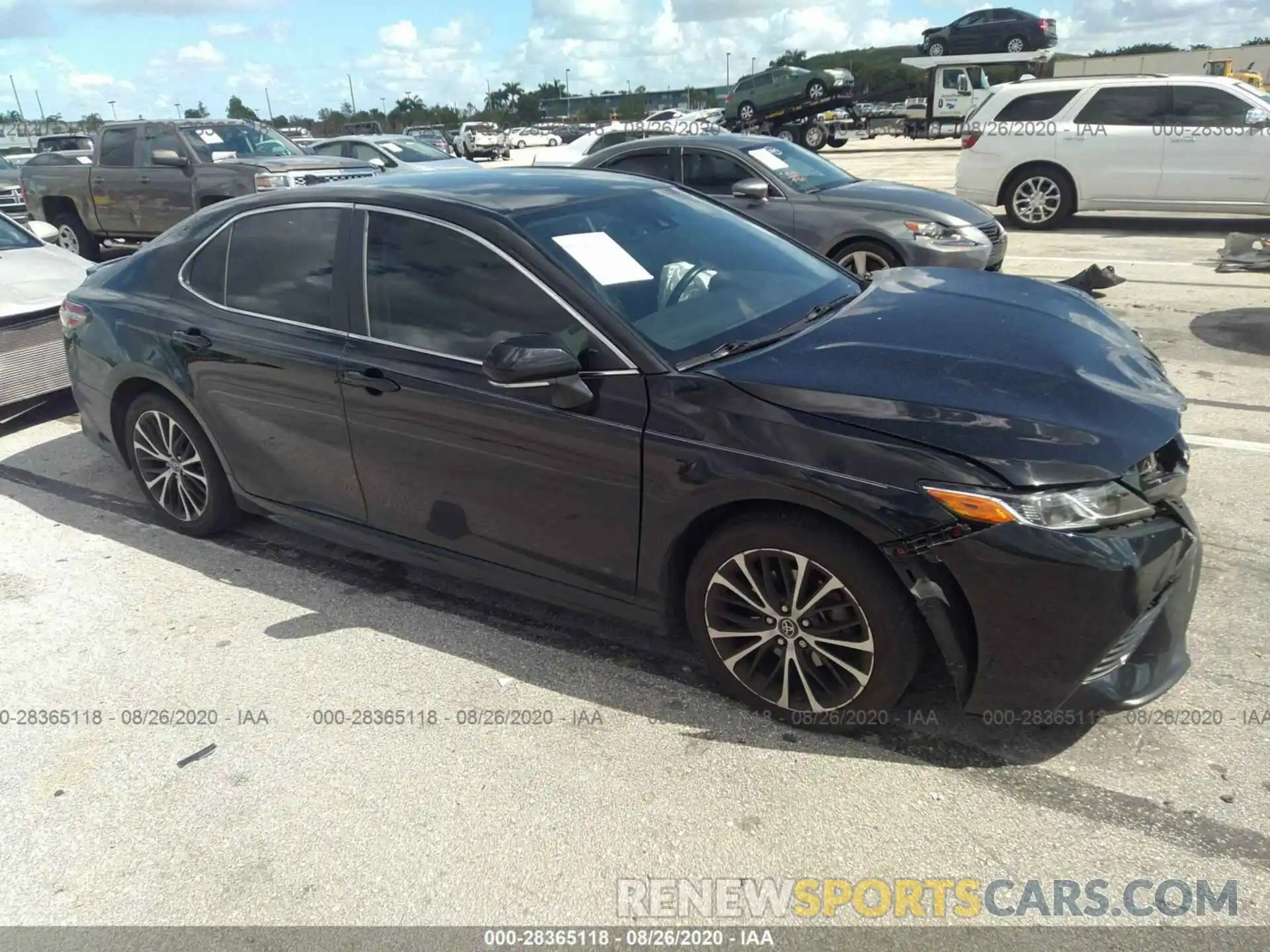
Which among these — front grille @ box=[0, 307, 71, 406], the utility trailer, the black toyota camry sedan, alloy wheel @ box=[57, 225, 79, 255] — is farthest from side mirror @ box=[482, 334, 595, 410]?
the utility trailer

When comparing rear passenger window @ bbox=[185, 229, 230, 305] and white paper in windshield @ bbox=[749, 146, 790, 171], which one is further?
white paper in windshield @ bbox=[749, 146, 790, 171]

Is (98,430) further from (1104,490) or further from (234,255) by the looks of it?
(1104,490)

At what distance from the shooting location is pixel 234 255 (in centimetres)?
415

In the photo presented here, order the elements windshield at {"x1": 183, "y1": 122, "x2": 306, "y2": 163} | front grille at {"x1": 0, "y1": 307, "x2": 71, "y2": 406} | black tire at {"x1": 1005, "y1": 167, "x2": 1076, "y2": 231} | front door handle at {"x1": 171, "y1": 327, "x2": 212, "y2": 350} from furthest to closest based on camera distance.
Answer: windshield at {"x1": 183, "y1": 122, "x2": 306, "y2": 163}
black tire at {"x1": 1005, "y1": 167, "x2": 1076, "y2": 231}
front grille at {"x1": 0, "y1": 307, "x2": 71, "y2": 406}
front door handle at {"x1": 171, "y1": 327, "x2": 212, "y2": 350}

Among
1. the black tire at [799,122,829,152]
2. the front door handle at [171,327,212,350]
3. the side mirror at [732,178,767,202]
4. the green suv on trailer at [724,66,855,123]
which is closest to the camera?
the front door handle at [171,327,212,350]

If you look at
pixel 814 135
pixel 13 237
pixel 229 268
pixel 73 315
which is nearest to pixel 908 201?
pixel 229 268

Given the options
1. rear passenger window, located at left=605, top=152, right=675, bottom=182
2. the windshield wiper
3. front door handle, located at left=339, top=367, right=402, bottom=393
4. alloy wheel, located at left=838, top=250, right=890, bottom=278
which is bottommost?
alloy wheel, located at left=838, top=250, right=890, bottom=278

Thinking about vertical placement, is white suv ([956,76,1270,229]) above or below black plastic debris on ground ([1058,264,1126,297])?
above

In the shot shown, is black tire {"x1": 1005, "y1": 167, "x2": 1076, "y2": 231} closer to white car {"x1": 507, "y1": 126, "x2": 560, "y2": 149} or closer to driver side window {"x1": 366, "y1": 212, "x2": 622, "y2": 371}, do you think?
driver side window {"x1": 366, "y1": 212, "x2": 622, "y2": 371}

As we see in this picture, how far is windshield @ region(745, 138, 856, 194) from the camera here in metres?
8.22

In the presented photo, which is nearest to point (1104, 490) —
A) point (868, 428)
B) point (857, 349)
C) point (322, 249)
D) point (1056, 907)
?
point (868, 428)

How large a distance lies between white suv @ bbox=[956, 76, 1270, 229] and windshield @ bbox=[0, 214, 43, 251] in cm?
1029

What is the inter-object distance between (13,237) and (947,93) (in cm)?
3344

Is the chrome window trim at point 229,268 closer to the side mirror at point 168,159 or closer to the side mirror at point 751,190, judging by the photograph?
the side mirror at point 751,190
